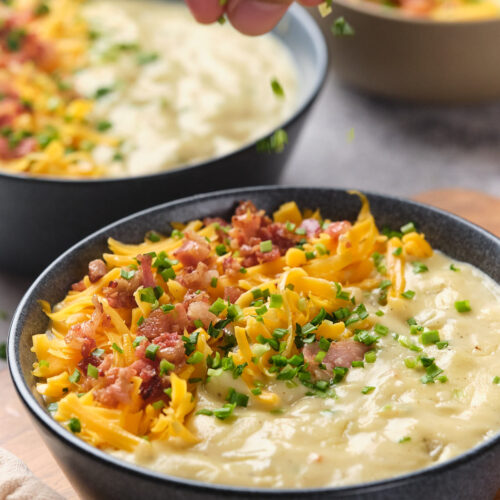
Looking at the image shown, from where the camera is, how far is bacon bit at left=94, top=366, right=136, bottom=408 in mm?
2982

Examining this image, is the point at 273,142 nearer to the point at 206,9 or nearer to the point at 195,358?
the point at 206,9

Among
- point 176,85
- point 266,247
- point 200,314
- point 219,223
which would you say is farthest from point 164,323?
point 176,85

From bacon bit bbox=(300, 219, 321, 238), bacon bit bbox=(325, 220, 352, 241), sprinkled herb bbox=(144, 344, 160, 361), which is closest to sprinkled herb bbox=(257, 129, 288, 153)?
bacon bit bbox=(300, 219, 321, 238)

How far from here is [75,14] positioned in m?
6.44

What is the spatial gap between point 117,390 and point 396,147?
3.59 meters

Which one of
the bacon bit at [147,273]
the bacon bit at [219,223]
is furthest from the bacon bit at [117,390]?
the bacon bit at [219,223]

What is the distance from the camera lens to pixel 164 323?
330 cm

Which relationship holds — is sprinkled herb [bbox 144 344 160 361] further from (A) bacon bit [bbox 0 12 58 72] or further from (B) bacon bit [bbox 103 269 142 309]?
(A) bacon bit [bbox 0 12 58 72]

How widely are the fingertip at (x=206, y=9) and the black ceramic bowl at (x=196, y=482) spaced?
2.78 feet

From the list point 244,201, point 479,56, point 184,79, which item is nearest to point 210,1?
point 244,201

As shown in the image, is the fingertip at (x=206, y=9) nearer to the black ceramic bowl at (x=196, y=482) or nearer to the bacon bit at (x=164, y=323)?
the black ceramic bowl at (x=196, y=482)

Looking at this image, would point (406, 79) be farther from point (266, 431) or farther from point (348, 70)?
point (266, 431)

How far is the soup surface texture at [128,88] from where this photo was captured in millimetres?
4941

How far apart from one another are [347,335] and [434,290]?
1.63 ft
